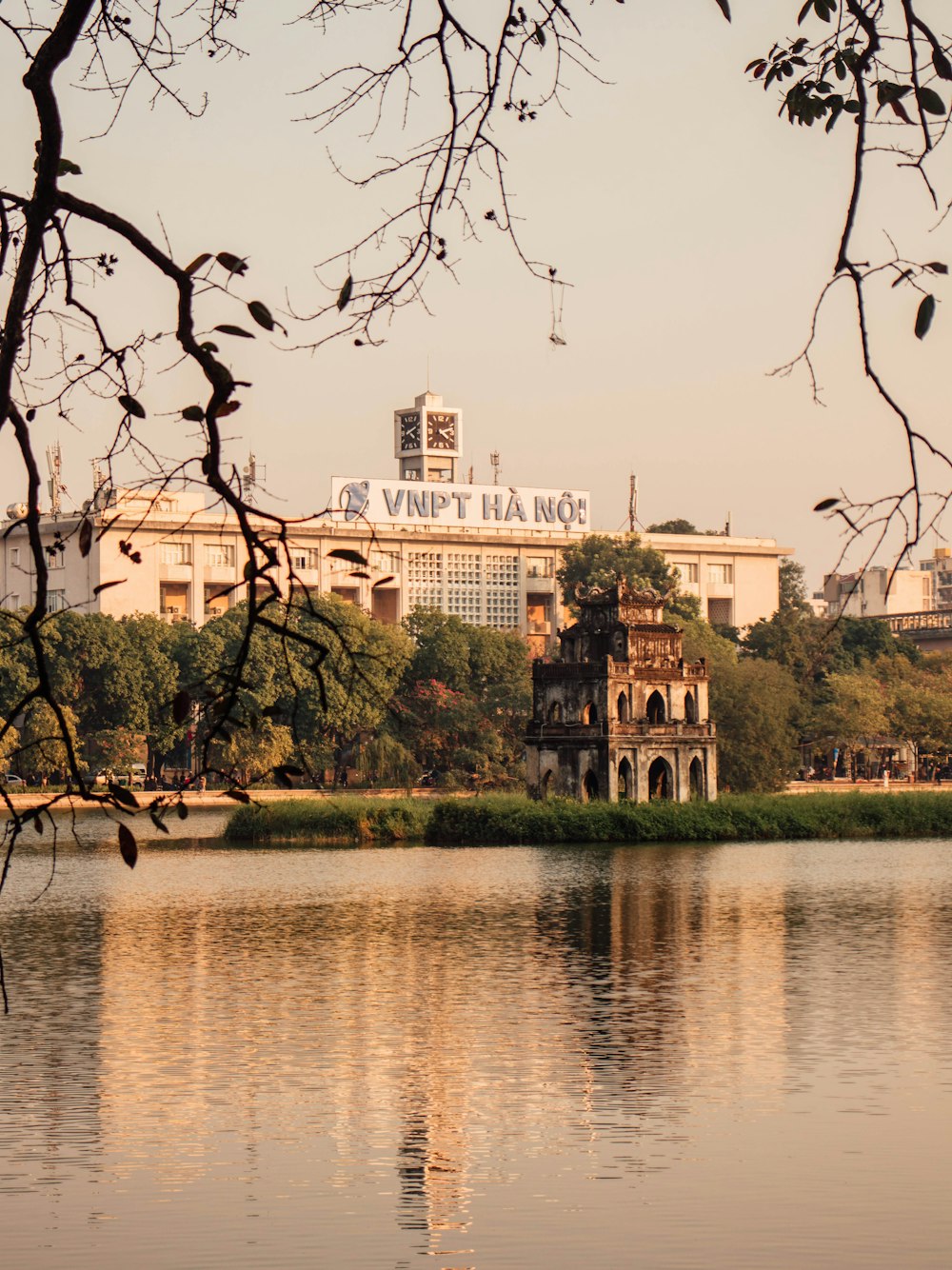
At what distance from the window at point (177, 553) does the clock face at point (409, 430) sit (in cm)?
2082

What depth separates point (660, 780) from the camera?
3361 inches

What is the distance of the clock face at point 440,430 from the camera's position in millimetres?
162000

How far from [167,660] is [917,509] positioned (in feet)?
358

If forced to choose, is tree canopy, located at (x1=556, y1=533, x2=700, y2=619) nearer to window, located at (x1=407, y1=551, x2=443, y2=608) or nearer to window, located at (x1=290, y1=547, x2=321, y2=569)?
window, located at (x1=407, y1=551, x2=443, y2=608)

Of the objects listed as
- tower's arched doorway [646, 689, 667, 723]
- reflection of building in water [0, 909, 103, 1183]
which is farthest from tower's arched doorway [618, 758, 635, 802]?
reflection of building in water [0, 909, 103, 1183]

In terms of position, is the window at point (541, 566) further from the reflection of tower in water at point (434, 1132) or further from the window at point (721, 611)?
the reflection of tower in water at point (434, 1132)

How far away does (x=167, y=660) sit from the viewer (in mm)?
116875

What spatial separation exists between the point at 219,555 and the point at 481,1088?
430 feet

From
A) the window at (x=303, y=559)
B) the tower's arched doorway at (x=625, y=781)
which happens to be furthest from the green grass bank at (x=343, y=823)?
the window at (x=303, y=559)

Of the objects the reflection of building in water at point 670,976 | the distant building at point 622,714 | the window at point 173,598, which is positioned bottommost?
the reflection of building in water at point 670,976

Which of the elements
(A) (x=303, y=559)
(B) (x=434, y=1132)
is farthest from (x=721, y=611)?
(B) (x=434, y=1132)

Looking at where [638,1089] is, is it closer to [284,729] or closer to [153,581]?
[284,729]

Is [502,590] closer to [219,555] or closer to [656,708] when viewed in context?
[219,555]

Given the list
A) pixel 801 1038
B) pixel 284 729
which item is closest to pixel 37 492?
pixel 801 1038
